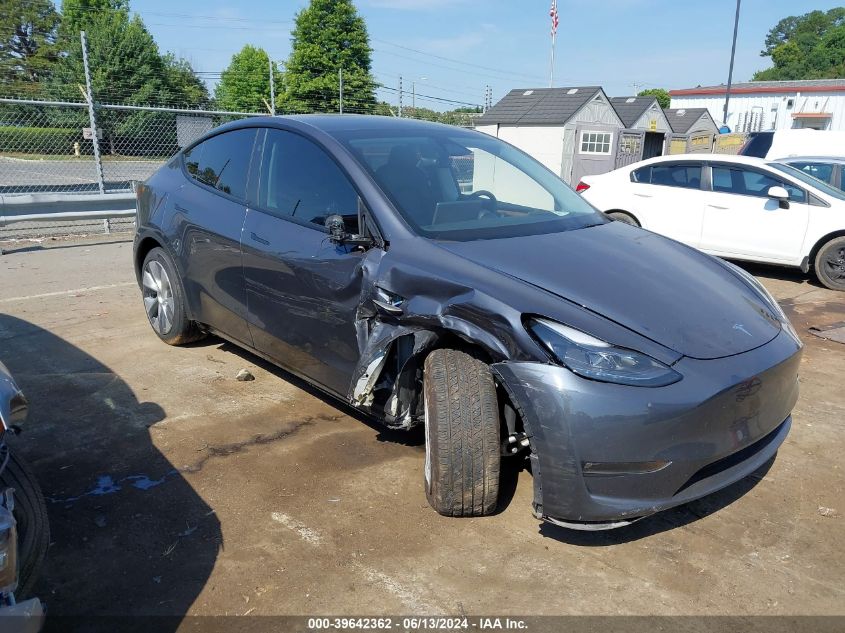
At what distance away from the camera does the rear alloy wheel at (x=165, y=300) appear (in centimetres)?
466

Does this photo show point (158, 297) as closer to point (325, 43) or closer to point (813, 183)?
point (813, 183)

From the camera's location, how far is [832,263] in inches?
301

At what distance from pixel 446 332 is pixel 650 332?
2.71ft

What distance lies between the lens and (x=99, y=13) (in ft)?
133

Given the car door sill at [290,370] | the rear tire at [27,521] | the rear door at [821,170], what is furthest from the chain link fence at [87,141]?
the rear tire at [27,521]

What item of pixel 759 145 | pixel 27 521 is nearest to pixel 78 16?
pixel 759 145

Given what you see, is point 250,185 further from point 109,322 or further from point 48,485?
point 109,322

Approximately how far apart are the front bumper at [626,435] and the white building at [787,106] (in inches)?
1864

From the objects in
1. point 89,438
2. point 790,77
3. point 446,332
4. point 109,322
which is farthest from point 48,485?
point 790,77

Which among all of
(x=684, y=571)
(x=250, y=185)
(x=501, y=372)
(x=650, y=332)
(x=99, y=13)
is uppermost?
(x=99, y=13)

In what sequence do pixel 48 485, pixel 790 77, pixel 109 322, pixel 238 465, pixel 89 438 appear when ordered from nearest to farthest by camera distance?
pixel 48 485 < pixel 238 465 < pixel 89 438 < pixel 109 322 < pixel 790 77

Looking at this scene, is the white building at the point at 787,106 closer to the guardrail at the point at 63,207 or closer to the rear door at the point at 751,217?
the rear door at the point at 751,217

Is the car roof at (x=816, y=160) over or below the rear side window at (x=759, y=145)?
below

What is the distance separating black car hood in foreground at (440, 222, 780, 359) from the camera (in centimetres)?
264
